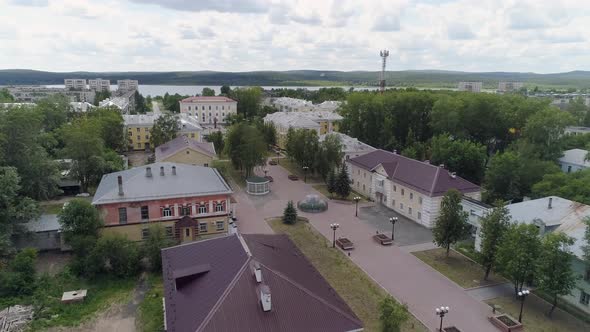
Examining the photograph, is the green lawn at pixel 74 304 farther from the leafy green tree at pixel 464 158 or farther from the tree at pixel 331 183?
the leafy green tree at pixel 464 158

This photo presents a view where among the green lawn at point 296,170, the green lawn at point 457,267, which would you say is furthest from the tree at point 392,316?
the green lawn at point 296,170

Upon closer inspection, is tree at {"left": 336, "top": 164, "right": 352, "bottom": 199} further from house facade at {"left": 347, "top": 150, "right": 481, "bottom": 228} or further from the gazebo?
the gazebo

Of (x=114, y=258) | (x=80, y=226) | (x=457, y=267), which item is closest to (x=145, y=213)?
(x=80, y=226)

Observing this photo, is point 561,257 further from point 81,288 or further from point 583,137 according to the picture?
point 583,137

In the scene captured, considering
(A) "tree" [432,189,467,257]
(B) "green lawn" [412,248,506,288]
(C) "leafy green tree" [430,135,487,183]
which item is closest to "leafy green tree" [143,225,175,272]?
(B) "green lawn" [412,248,506,288]

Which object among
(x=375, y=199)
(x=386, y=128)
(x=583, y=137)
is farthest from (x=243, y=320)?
(x=583, y=137)
